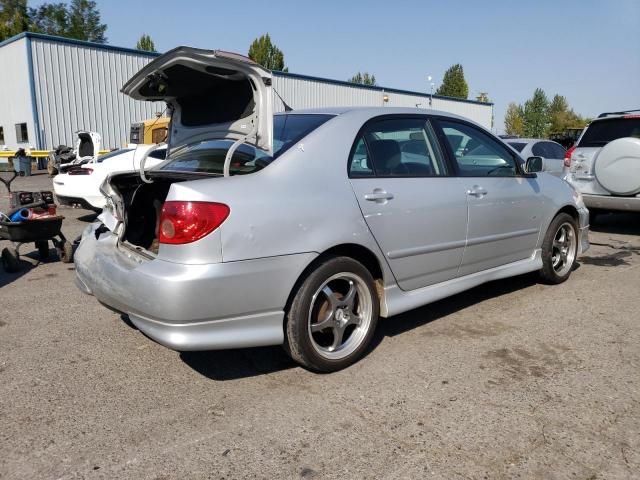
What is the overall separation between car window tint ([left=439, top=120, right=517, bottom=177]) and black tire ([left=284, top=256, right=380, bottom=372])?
132cm

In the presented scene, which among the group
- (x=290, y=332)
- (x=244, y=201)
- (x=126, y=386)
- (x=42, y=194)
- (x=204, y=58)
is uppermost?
(x=204, y=58)

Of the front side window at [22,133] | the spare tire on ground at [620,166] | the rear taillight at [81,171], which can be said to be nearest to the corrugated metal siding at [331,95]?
the front side window at [22,133]

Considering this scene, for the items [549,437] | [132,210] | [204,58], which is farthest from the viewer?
[132,210]

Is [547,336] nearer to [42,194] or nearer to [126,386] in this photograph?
[126,386]

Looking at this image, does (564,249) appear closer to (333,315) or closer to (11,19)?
(333,315)

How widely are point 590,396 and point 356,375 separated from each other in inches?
51.7

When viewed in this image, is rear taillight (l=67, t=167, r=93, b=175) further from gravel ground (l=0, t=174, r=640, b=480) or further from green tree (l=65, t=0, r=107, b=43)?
green tree (l=65, t=0, r=107, b=43)

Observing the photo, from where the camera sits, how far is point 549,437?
2582 mm

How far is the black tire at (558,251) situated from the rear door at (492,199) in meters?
0.25

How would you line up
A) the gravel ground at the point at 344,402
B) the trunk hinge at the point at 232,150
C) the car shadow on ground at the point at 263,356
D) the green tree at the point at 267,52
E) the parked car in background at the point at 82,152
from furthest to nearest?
the green tree at the point at 267,52, the parked car in background at the point at 82,152, the car shadow on ground at the point at 263,356, the trunk hinge at the point at 232,150, the gravel ground at the point at 344,402

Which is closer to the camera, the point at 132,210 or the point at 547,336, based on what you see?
the point at 132,210

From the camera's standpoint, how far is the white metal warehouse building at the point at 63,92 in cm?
2020

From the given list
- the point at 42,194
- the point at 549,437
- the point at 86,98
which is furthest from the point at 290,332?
the point at 86,98

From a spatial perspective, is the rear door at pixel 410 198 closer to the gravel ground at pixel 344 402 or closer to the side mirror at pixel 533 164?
the gravel ground at pixel 344 402
